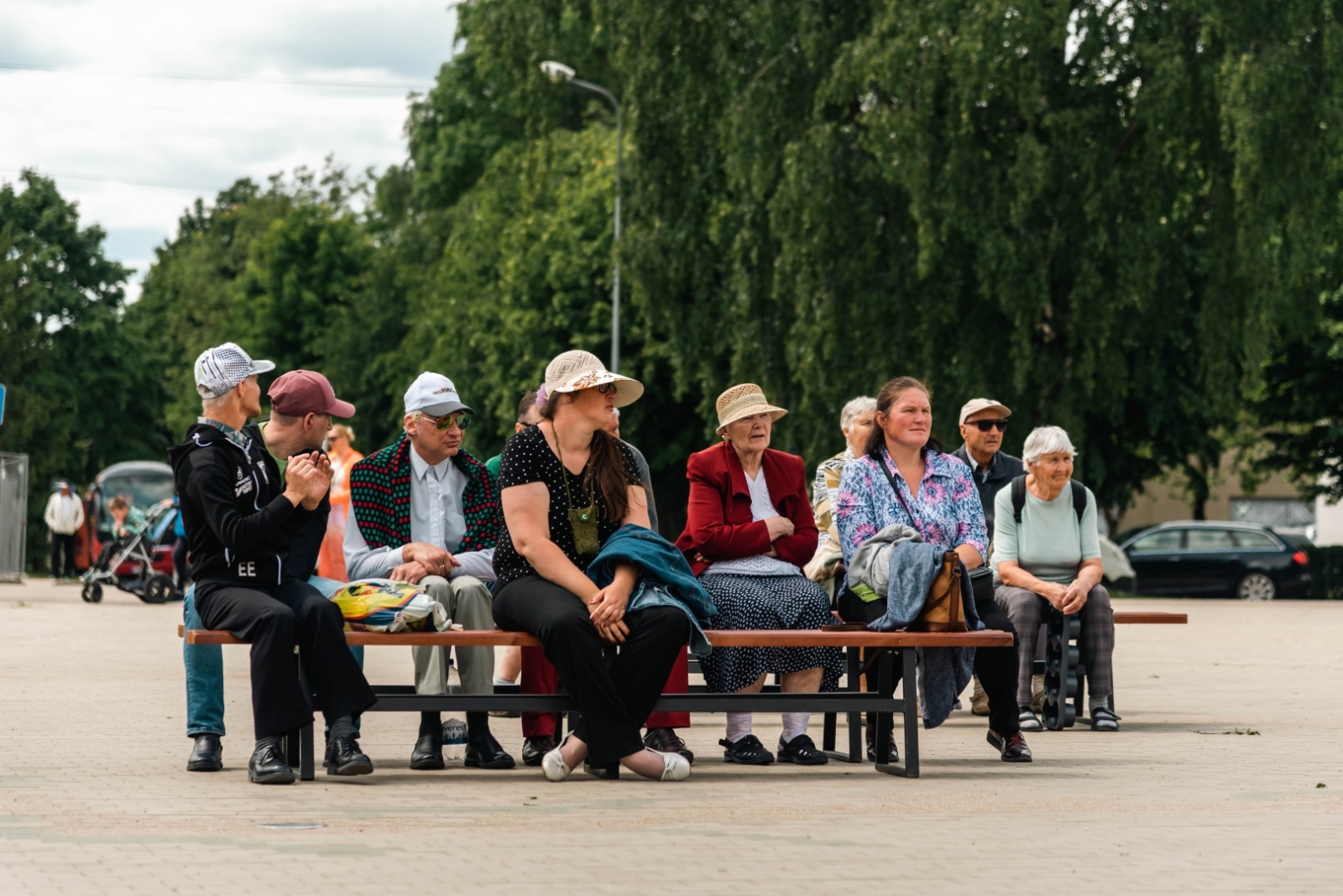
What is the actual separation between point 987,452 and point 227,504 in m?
5.01

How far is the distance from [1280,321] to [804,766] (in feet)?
72.7

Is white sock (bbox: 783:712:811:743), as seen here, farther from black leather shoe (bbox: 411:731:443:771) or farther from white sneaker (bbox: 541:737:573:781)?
black leather shoe (bbox: 411:731:443:771)

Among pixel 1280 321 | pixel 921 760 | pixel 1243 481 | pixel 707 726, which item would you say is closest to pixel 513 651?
pixel 707 726

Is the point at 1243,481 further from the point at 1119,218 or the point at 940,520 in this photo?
the point at 940,520

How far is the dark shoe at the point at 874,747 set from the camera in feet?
31.4

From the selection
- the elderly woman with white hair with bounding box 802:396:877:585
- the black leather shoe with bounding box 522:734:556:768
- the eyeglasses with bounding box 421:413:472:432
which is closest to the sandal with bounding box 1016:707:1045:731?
the elderly woman with white hair with bounding box 802:396:877:585

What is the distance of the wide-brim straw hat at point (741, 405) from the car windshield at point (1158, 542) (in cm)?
2855

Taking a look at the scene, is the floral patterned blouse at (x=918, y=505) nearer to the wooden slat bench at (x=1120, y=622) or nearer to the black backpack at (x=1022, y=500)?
the black backpack at (x=1022, y=500)

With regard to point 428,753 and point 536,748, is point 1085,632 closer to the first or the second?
point 536,748

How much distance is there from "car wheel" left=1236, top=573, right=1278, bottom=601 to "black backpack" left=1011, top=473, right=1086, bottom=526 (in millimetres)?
26381

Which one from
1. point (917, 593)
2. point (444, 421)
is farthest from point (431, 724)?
point (917, 593)

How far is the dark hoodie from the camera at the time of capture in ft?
28.6

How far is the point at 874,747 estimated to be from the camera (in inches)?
386

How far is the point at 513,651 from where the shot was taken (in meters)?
11.0
